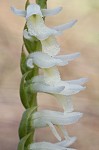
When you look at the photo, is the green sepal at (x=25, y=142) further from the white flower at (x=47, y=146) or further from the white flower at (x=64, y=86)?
the white flower at (x=64, y=86)

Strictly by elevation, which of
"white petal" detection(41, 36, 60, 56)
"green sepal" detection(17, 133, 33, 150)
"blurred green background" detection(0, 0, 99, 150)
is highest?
"white petal" detection(41, 36, 60, 56)

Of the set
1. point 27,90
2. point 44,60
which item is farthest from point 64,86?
point 27,90

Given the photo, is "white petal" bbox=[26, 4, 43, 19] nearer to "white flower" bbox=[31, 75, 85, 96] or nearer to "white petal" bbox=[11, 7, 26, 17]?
"white petal" bbox=[11, 7, 26, 17]

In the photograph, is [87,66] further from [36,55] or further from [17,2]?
[36,55]

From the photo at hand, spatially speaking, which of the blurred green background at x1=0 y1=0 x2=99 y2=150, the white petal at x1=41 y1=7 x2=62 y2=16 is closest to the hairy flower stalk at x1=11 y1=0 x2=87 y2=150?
the white petal at x1=41 y1=7 x2=62 y2=16

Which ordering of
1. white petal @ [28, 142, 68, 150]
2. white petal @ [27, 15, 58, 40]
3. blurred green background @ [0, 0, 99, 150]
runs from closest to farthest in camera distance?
white petal @ [27, 15, 58, 40] → white petal @ [28, 142, 68, 150] → blurred green background @ [0, 0, 99, 150]

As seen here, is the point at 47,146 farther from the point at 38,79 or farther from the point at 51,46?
the point at 51,46

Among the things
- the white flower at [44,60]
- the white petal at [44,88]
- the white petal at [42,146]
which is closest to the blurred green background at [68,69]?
the white petal at [42,146]
